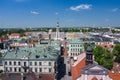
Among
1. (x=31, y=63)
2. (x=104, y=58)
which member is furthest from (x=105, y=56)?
(x=31, y=63)

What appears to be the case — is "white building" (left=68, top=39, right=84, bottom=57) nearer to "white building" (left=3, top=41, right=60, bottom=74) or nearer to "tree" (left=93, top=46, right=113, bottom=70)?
"tree" (left=93, top=46, right=113, bottom=70)

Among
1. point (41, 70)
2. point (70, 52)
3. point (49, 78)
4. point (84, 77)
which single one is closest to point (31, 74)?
point (49, 78)

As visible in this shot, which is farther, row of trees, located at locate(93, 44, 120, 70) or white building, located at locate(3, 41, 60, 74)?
white building, located at locate(3, 41, 60, 74)

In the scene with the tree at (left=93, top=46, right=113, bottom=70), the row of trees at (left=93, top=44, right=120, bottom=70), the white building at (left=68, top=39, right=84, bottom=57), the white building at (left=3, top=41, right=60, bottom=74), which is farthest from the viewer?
the white building at (left=68, top=39, right=84, bottom=57)

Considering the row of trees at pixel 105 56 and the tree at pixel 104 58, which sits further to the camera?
the row of trees at pixel 105 56

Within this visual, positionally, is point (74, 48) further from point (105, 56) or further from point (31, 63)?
point (31, 63)

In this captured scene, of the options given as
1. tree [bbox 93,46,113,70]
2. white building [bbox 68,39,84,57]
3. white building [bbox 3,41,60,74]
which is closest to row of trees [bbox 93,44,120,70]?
tree [bbox 93,46,113,70]

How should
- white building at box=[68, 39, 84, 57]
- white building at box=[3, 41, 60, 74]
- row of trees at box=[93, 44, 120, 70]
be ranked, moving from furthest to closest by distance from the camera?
1. white building at box=[68, 39, 84, 57]
2. white building at box=[3, 41, 60, 74]
3. row of trees at box=[93, 44, 120, 70]

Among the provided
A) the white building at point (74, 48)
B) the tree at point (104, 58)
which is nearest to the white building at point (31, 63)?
the tree at point (104, 58)

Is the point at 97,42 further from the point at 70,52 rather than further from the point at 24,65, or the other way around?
the point at 24,65

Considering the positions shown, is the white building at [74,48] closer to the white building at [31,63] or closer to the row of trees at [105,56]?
the row of trees at [105,56]

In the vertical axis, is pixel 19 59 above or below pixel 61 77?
above
